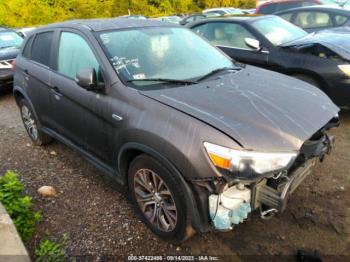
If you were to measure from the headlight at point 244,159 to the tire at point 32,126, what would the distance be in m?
3.17

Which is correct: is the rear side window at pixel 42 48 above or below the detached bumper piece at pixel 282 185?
above

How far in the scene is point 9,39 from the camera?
945cm

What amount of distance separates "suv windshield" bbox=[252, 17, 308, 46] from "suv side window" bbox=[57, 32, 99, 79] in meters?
3.32

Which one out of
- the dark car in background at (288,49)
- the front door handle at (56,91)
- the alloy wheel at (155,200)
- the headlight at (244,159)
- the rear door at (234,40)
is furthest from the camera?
the rear door at (234,40)

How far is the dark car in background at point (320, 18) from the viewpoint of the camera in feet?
25.8

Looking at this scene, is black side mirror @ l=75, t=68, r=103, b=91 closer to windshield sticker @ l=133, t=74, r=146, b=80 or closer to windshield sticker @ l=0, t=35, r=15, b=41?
windshield sticker @ l=133, t=74, r=146, b=80

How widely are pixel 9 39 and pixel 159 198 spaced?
27.5ft

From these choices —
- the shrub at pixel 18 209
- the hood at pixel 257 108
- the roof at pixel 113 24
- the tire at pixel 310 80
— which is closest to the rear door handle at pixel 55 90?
the roof at pixel 113 24

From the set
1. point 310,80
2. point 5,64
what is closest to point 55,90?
point 310,80

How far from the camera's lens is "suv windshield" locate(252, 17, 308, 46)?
583 cm

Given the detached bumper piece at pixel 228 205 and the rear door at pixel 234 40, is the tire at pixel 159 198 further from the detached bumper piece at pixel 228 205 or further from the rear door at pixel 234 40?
the rear door at pixel 234 40

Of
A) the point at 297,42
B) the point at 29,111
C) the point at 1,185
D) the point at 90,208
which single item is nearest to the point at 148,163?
the point at 90,208

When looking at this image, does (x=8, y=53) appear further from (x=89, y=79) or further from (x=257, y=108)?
(x=257, y=108)

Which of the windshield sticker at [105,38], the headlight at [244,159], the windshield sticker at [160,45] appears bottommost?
the headlight at [244,159]
